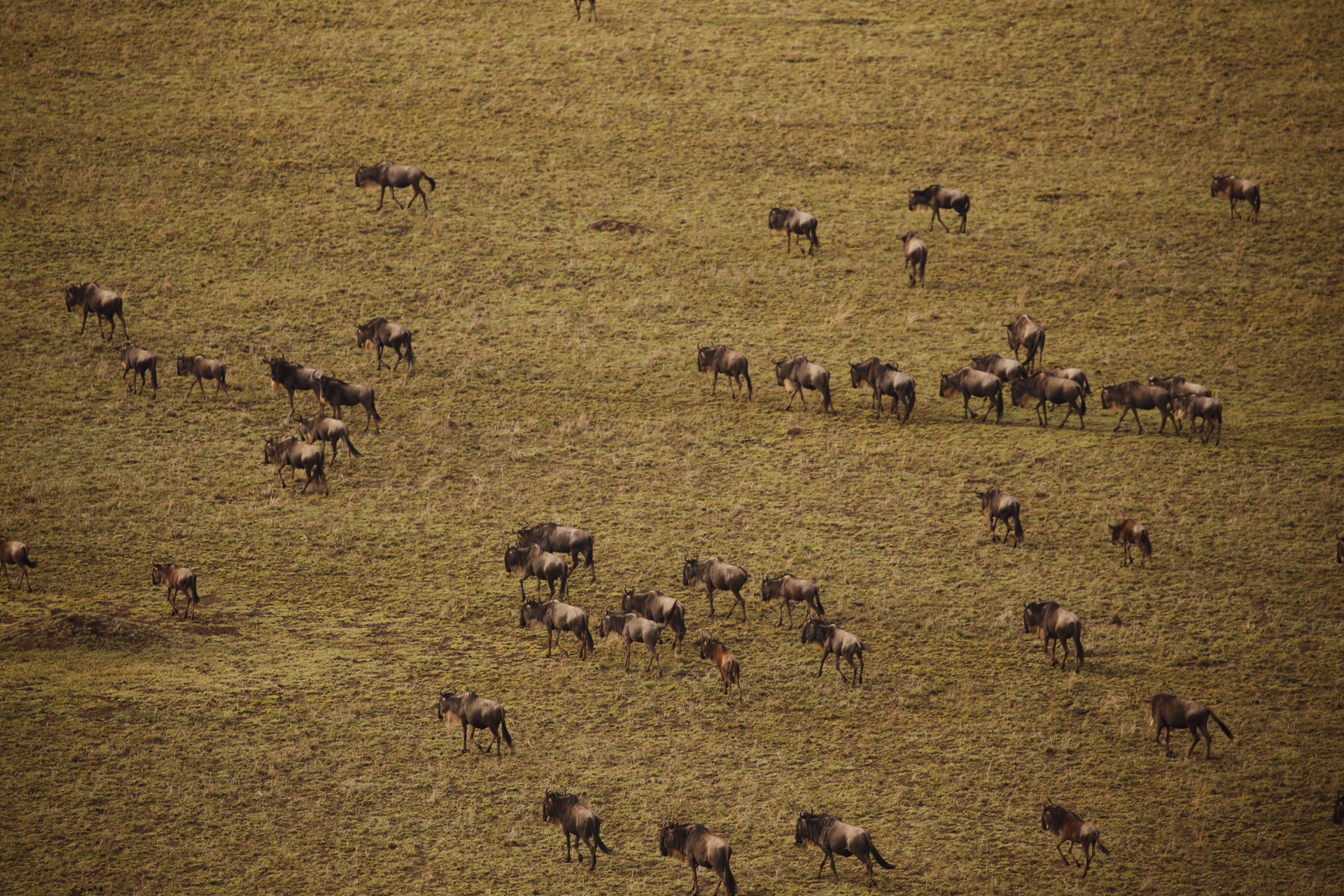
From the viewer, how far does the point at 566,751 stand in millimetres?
21016

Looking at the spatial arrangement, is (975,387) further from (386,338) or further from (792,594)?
(386,338)

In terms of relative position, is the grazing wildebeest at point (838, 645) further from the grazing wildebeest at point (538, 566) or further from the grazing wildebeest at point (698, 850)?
the grazing wildebeest at point (698, 850)

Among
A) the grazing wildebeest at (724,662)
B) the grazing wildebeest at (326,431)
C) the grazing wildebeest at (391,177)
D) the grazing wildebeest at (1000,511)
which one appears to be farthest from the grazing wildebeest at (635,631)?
the grazing wildebeest at (391,177)

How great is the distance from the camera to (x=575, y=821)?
724 inches

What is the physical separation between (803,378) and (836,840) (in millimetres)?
16767

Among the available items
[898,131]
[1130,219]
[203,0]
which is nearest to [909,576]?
[1130,219]

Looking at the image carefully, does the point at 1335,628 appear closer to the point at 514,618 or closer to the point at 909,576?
the point at 909,576

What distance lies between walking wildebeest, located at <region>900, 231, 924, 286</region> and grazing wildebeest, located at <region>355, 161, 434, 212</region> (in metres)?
15.6

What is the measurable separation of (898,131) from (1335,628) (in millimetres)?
27966

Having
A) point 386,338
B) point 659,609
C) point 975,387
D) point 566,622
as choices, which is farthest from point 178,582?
point 975,387

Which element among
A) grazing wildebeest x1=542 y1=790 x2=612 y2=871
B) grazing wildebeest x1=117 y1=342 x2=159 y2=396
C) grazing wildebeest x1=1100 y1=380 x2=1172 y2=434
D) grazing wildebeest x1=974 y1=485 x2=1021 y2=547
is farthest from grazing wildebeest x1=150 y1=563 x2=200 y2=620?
grazing wildebeest x1=1100 y1=380 x2=1172 y2=434

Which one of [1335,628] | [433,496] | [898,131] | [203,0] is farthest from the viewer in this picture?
[203,0]

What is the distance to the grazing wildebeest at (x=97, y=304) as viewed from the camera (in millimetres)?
35594

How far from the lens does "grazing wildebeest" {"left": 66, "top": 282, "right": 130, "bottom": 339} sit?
117 ft
